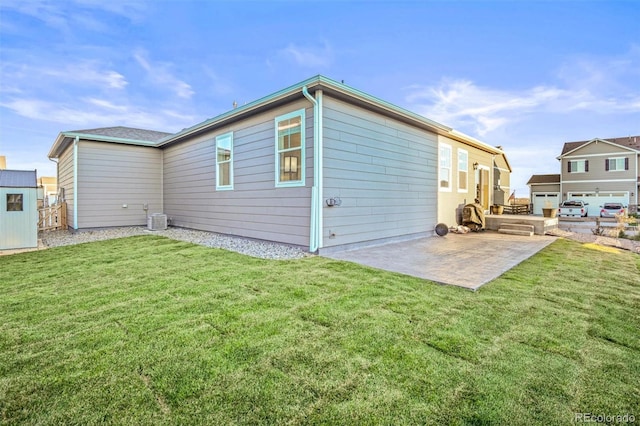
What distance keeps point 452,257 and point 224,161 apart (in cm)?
634

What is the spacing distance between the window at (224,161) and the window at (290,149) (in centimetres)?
211

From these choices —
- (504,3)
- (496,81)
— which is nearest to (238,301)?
(504,3)

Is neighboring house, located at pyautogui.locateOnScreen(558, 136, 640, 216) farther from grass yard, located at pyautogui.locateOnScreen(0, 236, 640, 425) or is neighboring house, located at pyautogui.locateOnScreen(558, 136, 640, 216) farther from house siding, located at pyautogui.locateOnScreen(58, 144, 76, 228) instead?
house siding, located at pyautogui.locateOnScreen(58, 144, 76, 228)

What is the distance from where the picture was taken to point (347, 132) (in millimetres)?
6285

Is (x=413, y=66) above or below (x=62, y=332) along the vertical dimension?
above

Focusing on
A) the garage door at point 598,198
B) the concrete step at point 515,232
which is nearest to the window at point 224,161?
the concrete step at point 515,232

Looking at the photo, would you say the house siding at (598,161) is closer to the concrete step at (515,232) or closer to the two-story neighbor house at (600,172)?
the two-story neighbor house at (600,172)

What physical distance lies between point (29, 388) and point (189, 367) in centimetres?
88

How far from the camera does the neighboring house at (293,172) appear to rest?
234 inches

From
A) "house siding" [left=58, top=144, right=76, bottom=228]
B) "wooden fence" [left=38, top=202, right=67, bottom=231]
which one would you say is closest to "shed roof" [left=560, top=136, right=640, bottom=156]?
"house siding" [left=58, top=144, right=76, bottom=228]

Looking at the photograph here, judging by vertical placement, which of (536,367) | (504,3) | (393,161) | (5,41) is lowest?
(536,367)

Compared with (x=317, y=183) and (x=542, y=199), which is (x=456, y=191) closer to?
(x=317, y=183)

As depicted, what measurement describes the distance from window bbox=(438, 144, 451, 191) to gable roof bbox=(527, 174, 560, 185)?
23.0 meters

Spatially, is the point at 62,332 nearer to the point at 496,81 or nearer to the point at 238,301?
the point at 238,301
